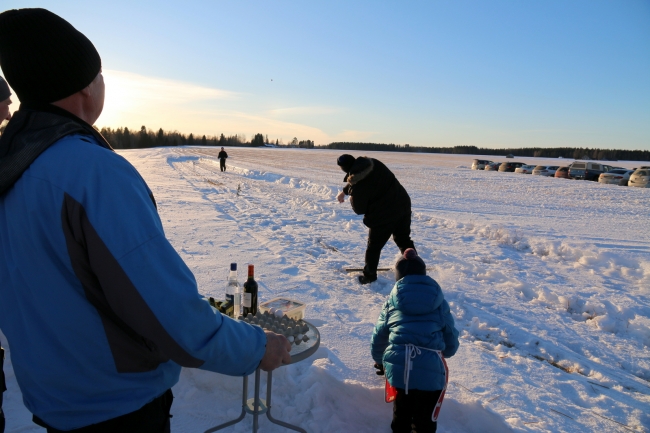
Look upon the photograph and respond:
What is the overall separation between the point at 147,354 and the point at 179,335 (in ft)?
0.70

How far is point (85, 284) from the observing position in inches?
45.4

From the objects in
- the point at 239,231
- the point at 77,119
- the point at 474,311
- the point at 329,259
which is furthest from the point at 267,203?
the point at 77,119

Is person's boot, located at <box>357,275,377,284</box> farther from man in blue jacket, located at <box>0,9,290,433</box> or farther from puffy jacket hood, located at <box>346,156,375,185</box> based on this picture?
man in blue jacket, located at <box>0,9,290,433</box>

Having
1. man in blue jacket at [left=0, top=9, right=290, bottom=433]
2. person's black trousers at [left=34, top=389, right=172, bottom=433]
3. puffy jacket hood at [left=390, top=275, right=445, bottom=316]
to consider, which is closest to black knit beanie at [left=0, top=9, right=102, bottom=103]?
man in blue jacket at [left=0, top=9, right=290, bottom=433]

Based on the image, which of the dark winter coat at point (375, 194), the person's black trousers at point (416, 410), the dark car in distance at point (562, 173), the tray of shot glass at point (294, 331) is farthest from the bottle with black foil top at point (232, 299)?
the dark car in distance at point (562, 173)

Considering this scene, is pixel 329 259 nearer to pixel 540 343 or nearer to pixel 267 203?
pixel 540 343

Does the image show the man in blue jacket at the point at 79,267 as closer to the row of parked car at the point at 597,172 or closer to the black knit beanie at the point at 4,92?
the black knit beanie at the point at 4,92

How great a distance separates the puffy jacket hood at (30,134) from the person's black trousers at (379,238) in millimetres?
4848

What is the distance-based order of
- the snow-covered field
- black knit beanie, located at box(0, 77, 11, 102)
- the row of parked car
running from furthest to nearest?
the row of parked car → the snow-covered field → black knit beanie, located at box(0, 77, 11, 102)

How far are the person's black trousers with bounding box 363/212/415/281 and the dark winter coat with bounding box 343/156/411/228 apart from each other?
0.10 meters

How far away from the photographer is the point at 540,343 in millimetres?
4480

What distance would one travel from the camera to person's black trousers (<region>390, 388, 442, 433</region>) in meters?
2.76

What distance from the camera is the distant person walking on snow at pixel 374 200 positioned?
580 centimetres

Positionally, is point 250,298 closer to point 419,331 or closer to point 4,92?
point 419,331
